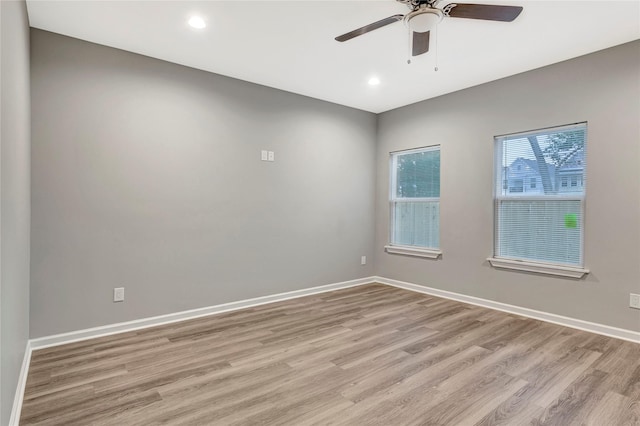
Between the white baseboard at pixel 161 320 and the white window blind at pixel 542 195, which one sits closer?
the white baseboard at pixel 161 320

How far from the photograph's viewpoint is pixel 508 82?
3.93 metres

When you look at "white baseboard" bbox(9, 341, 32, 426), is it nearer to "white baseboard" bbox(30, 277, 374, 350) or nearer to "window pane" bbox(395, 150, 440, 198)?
→ "white baseboard" bbox(30, 277, 374, 350)

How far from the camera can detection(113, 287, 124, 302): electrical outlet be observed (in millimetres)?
3216

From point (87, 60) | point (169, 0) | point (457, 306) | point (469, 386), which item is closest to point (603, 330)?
point (457, 306)

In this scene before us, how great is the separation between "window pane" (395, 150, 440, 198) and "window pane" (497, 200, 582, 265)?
38.8 inches

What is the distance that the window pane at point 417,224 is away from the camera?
4.76m

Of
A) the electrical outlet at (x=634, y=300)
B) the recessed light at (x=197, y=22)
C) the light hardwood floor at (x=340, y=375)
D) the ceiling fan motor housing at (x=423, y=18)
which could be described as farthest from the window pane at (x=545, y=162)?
the recessed light at (x=197, y=22)

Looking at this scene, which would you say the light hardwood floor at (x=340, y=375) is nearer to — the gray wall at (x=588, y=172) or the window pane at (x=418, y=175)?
the gray wall at (x=588, y=172)

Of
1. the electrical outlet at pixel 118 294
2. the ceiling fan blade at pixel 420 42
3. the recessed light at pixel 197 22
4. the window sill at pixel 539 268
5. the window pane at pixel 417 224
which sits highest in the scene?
the recessed light at pixel 197 22

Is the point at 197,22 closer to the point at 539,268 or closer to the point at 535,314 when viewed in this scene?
the point at 539,268

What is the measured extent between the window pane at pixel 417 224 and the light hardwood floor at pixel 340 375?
1.42 m

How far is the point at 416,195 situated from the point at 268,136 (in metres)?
2.30

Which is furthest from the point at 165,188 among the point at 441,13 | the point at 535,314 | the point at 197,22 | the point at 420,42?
the point at 535,314

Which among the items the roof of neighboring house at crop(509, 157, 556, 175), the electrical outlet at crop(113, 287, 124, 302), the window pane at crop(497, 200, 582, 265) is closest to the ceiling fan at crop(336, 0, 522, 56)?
the roof of neighboring house at crop(509, 157, 556, 175)
